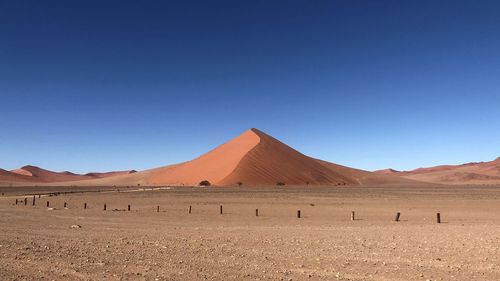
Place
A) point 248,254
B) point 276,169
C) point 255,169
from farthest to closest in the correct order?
point 276,169 → point 255,169 → point 248,254

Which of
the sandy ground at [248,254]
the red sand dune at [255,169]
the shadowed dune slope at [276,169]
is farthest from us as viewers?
the red sand dune at [255,169]

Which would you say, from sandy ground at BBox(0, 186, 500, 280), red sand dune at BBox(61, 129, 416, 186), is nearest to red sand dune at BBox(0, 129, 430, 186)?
red sand dune at BBox(61, 129, 416, 186)

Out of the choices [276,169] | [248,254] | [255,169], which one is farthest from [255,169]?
[248,254]

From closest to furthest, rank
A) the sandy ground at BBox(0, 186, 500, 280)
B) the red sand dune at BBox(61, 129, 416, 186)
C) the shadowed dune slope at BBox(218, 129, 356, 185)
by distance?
the sandy ground at BBox(0, 186, 500, 280) → the shadowed dune slope at BBox(218, 129, 356, 185) → the red sand dune at BBox(61, 129, 416, 186)

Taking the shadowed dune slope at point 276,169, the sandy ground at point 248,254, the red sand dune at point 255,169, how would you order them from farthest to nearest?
the red sand dune at point 255,169, the shadowed dune slope at point 276,169, the sandy ground at point 248,254

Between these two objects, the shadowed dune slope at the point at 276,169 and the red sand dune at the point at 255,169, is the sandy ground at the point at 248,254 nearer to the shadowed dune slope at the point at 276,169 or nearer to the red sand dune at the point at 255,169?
the red sand dune at the point at 255,169

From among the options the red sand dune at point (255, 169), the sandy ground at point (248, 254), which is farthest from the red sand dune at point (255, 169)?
the sandy ground at point (248, 254)

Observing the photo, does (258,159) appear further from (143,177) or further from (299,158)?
(143,177)

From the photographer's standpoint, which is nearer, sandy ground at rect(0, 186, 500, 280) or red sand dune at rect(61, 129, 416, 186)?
sandy ground at rect(0, 186, 500, 280)

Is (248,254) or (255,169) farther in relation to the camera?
(255,169)

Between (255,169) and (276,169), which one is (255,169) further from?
(276,169)

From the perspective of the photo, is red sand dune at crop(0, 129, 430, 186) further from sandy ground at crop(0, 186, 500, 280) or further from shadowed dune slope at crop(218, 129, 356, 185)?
sandy ground at crop(0, 186, 500, 280)

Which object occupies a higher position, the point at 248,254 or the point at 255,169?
the point at 255,169

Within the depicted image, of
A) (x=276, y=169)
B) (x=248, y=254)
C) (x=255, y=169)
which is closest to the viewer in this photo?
(x=248, y=254)
